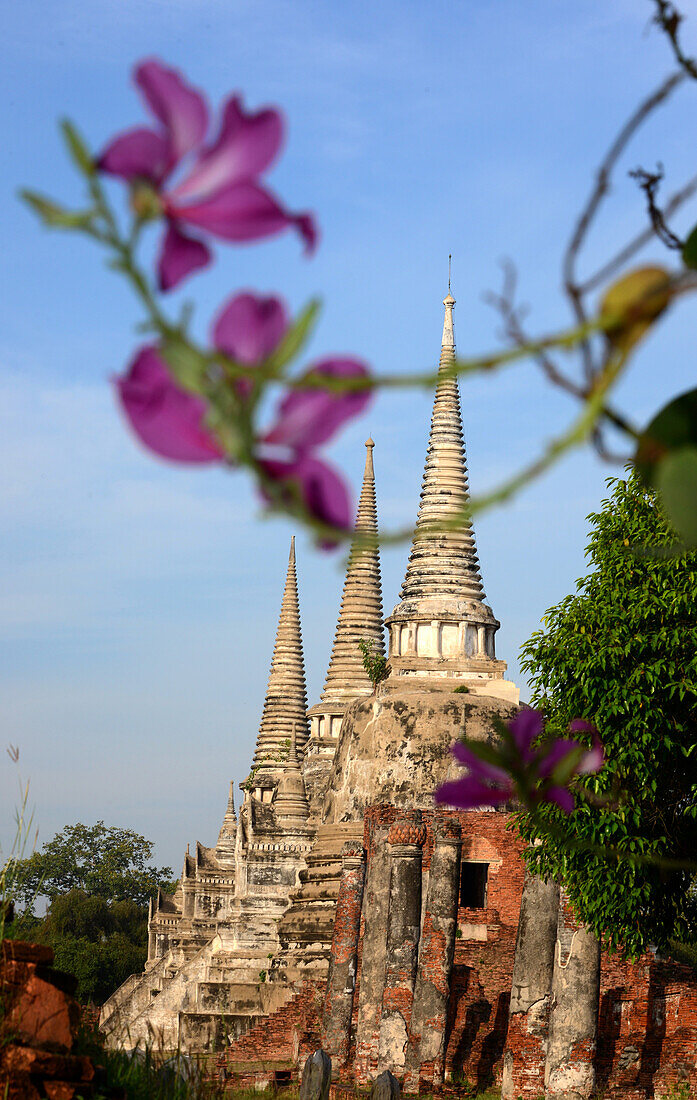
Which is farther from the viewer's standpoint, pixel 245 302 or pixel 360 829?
pixel 360 829

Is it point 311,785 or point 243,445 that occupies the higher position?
point 311,785

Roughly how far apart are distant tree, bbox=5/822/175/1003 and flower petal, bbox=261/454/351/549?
39982mm

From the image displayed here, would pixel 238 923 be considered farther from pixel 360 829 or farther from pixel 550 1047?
pixel 550 1047

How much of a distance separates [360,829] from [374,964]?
19.4ft

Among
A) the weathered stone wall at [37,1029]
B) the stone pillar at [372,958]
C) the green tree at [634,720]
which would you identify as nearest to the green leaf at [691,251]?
the weathered stone wall at [37,1029]

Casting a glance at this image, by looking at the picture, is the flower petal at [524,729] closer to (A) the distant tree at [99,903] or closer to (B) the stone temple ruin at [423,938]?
(B) the stone temple ruin at [423,938]

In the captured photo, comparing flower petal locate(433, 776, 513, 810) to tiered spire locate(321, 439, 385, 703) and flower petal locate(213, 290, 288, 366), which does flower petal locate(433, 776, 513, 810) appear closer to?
flower petal locate(213, 290, 288, 366)

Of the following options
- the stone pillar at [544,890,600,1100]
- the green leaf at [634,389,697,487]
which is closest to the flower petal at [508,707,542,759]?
the green leaf at [634,389,697,487]

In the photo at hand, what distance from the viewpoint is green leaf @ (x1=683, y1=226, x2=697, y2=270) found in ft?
5.50

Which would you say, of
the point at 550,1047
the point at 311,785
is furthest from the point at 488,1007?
the point at 311,785

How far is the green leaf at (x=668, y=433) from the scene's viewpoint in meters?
1.66

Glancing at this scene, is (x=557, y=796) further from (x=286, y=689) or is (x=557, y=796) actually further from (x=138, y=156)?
(x=286, y=689)

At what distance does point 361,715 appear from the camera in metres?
31.8

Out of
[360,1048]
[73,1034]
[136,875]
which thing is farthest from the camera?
[136,875]
